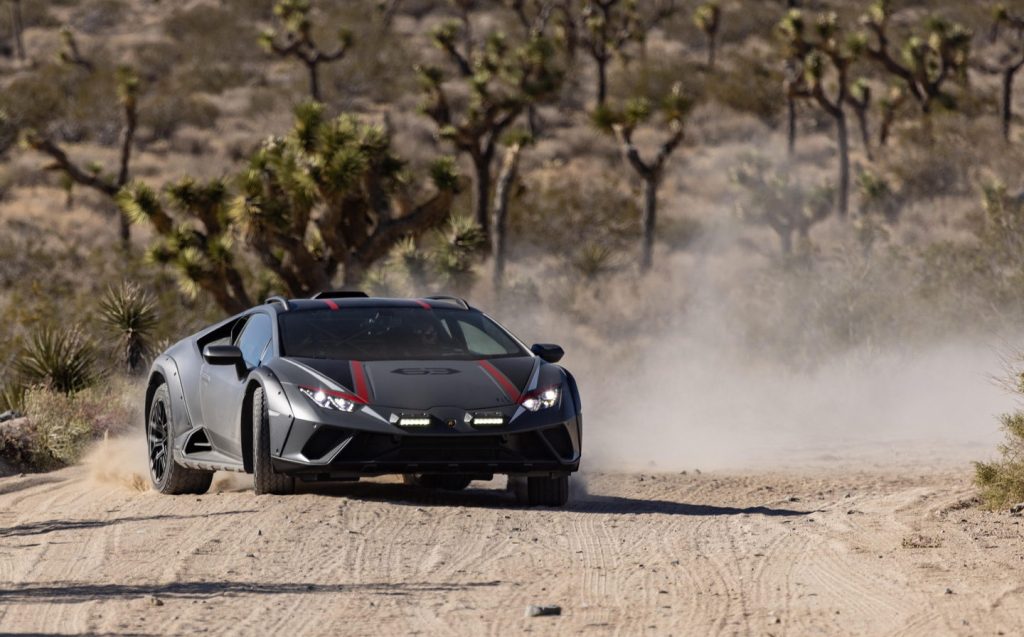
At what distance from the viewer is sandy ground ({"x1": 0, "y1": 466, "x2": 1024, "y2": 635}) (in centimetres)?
674

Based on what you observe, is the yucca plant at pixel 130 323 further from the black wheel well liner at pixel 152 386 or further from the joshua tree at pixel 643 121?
the joshua tree at pixel 643 121

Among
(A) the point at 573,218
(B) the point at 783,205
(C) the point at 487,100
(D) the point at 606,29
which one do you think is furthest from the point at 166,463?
(D) the point at 606,29

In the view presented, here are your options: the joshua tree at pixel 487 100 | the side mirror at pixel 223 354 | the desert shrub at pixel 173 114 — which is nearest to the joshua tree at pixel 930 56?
the joshua tree at pixel 487 100

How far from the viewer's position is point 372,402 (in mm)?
9922

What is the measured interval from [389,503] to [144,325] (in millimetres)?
12535

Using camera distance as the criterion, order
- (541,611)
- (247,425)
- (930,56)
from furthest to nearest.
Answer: (930,56)
(247,425)
(541,611)

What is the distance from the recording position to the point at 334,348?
35.6 feet

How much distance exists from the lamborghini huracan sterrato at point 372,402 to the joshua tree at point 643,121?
23833mm

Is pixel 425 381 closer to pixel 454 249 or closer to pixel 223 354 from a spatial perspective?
pixel 223 354

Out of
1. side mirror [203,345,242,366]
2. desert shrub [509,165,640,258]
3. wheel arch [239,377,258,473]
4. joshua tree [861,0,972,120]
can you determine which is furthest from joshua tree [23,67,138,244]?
joshua tree [861,0,972,120]

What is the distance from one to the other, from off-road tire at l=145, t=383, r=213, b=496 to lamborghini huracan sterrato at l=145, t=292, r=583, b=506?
0.02 m

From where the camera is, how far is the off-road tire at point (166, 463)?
11859 millimetres

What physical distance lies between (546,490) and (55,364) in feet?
35.0

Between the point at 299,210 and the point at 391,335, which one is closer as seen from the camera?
the point at 391,335
